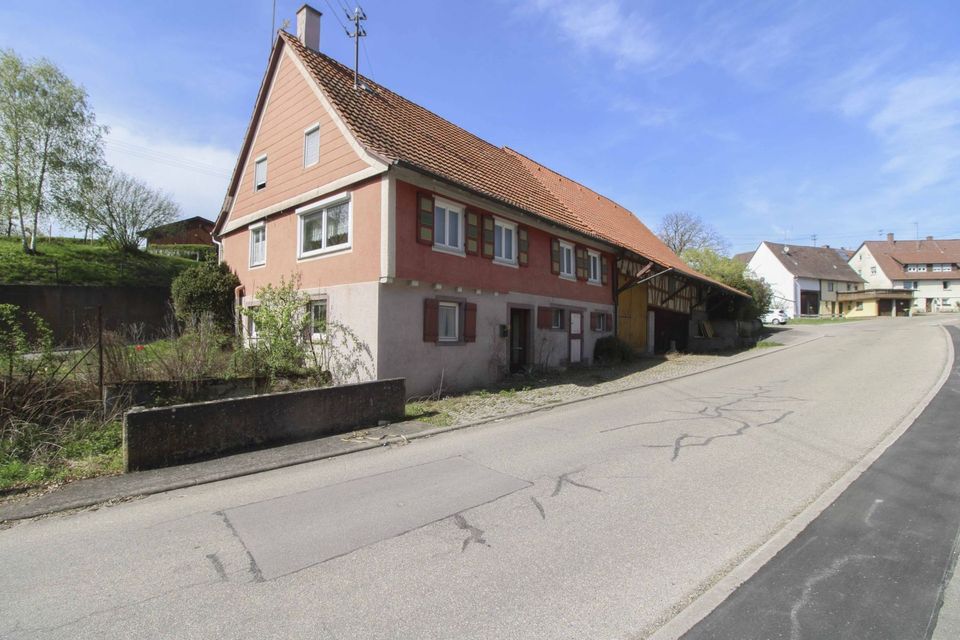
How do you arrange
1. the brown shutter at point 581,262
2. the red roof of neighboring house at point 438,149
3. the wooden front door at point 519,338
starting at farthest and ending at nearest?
the brown shutter at point 581,262 < the wooden front door at point 519,338 < the red roof of neighboring house at point 438,149

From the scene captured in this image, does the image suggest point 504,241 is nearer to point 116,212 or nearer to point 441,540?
point 441,540

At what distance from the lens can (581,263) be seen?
58.6 feet

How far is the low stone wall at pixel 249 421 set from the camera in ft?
20.5

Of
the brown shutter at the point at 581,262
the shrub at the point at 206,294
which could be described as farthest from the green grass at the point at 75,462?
the brown shutter at the point at 581,262

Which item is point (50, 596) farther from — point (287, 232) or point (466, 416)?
point (287, 232)

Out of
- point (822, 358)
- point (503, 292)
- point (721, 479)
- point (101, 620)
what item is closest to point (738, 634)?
point (721, 479)

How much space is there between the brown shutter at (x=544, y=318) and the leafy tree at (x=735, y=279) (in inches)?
656

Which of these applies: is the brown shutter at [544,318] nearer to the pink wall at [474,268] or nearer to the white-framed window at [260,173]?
the pink wall at [474,268]

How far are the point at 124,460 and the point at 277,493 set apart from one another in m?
2.28

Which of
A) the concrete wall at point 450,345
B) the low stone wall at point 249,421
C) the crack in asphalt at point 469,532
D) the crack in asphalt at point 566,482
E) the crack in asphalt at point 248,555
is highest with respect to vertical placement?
the concrete wall at point 450,345

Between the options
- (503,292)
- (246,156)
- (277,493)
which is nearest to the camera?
(277,493)

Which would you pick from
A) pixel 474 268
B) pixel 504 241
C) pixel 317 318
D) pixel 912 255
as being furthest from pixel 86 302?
pixel 912 255

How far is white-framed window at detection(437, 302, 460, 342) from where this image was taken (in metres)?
12.4

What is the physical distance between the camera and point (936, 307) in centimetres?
6581
